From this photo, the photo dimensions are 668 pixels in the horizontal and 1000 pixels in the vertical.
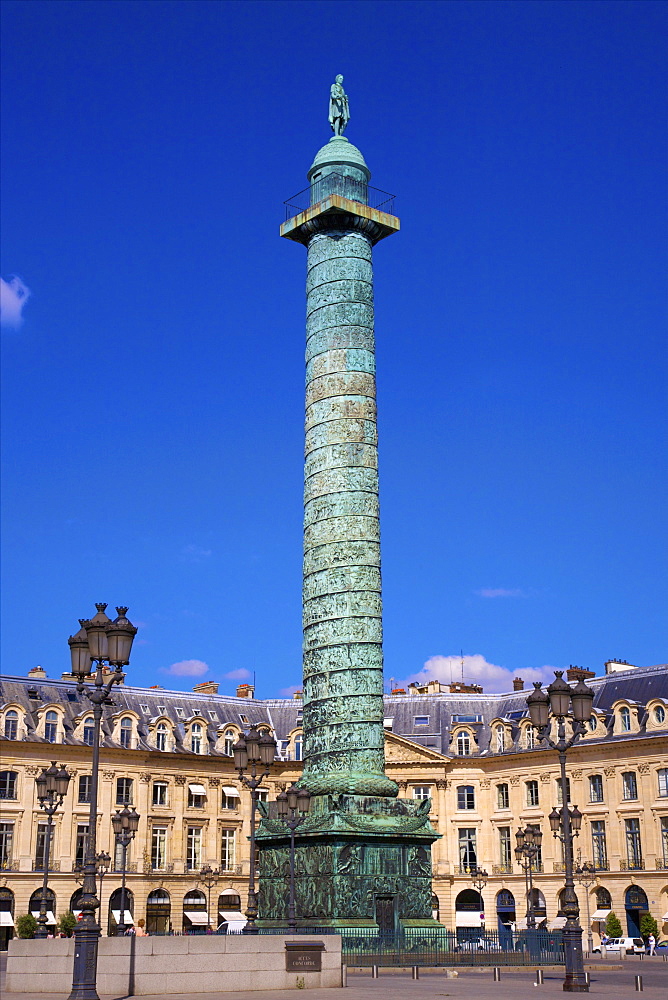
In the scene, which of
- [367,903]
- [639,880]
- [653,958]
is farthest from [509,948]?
[639,880]

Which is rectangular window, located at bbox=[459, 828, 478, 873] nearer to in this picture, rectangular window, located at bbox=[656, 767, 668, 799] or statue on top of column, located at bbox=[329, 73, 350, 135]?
rectangular window, located at bbox=[656, 767, 668, 799]

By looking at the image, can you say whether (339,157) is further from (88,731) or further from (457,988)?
(88,731)

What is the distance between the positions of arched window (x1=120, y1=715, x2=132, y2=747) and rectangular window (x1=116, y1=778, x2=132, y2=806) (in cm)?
136

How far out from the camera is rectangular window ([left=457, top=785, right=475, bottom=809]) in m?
48.9

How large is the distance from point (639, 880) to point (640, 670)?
26.1ft

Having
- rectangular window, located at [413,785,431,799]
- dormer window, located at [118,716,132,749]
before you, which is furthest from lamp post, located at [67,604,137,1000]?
rectangular window, located at [413,785,431,799]

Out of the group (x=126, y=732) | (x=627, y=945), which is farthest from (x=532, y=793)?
(x=126, y=732)

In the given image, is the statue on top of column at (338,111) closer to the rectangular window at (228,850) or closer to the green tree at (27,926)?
the green tree at (27,926)

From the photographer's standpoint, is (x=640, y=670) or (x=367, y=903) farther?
(x=640, y=670)

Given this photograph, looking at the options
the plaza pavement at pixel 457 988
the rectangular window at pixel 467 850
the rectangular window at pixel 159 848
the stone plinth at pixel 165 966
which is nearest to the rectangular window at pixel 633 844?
the rectangular window at pixel 467 850

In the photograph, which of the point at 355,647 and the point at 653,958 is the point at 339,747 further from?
the point at 653,958

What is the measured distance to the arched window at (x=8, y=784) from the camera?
4284 centimetres

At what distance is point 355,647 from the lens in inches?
1017

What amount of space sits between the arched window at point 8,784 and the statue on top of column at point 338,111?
997 inches
